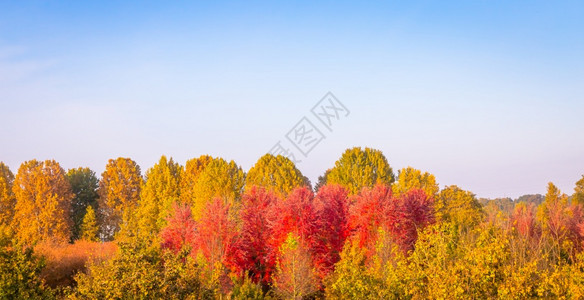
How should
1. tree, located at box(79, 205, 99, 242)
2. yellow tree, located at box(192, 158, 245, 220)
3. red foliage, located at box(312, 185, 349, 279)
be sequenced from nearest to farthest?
red foliage, located at box(312, 185, 349, 279) → yellow tree, located at box(192, 158, 245, 220) → tree, located at box(79, 205, 99, 242)

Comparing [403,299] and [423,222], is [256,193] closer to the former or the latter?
[423,222]

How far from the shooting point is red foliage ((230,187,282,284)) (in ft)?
156

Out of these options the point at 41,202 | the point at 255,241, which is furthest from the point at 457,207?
the point at 41,202

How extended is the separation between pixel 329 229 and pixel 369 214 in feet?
14.8

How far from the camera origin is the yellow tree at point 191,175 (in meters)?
75.9

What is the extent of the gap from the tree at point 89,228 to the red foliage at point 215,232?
1333 inches

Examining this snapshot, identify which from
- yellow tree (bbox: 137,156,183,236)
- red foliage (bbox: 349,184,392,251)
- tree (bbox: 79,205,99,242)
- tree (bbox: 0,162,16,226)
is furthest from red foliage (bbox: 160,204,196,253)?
tree (bbox: 0,162,16,226)

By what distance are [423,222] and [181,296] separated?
113 ft

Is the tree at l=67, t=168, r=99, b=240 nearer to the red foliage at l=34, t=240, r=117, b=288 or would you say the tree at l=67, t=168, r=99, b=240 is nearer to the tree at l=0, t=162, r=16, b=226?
the tree at l=0, t=162, r=16, b=226

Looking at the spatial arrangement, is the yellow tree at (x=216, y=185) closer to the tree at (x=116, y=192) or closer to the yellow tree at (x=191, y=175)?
the yellow tree at (x=191, y=175)

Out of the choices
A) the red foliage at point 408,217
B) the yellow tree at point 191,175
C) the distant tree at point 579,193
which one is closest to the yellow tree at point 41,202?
the yellow tree at point 191,175

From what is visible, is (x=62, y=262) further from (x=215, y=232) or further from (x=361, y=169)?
(x=361, y=169)

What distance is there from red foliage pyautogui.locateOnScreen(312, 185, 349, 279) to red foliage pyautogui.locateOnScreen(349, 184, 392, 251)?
173cm

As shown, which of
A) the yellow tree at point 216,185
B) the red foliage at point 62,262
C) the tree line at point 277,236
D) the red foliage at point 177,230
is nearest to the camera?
the tree line at point 277,236
